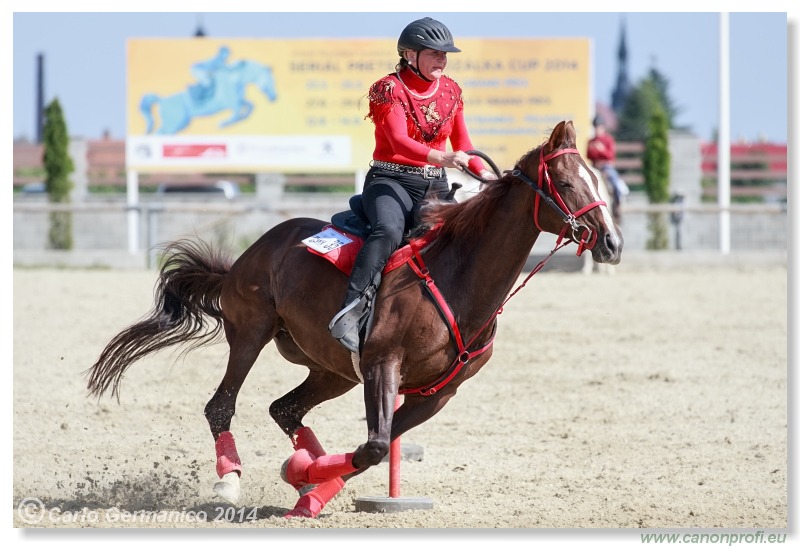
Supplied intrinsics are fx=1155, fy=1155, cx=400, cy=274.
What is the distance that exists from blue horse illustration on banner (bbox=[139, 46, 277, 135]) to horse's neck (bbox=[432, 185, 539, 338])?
18494 millimetres

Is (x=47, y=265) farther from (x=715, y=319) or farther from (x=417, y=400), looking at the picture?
(x=417, y=400)

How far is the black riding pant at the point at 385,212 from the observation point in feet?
19.5

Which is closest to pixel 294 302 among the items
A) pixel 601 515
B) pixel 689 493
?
pixel 601 515

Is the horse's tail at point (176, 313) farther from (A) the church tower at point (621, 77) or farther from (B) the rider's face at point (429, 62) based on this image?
(A) the church tower at point (621, 77)

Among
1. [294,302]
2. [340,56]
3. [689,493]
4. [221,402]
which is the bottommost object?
[689,493]

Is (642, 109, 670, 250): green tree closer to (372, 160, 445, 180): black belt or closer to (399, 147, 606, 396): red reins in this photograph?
(372, 160, 445, 180): black belt

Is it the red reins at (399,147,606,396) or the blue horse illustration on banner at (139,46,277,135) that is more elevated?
the blue horse illustration on banner at (139,46,277,135)

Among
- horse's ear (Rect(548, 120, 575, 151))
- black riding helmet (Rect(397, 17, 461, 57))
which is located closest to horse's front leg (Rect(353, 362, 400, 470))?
horse's ear (Rect(548, 120, 575, 151))

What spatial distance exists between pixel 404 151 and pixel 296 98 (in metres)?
18.3

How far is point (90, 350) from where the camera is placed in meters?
11.9

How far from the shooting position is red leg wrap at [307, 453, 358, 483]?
231 inches

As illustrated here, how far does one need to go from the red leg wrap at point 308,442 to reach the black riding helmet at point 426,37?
2266mm
